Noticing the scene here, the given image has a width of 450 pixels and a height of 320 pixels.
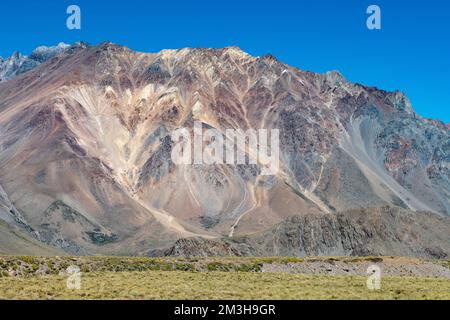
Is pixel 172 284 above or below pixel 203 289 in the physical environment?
above

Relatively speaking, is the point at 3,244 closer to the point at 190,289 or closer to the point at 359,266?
the point at 359,266

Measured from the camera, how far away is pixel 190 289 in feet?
157

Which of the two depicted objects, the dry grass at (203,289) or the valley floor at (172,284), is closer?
the dry grass at (203,289)

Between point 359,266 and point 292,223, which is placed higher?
point 292,223

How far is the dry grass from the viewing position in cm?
4288

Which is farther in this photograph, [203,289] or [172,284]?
[172,284]

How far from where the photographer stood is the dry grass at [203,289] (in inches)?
1688

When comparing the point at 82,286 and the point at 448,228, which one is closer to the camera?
the point at 82,286

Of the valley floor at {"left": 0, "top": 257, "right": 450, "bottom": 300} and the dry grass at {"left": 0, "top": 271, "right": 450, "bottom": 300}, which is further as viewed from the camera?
the valley floor at {"left": 0, "top": 257, "right": 450, "bottom": 300}

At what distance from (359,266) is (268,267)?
1202 centimetres

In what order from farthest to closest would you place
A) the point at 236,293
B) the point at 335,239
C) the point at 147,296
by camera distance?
the point at 335,239
the point at 236,293
the point at 147,296

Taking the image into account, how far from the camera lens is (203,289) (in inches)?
1907
